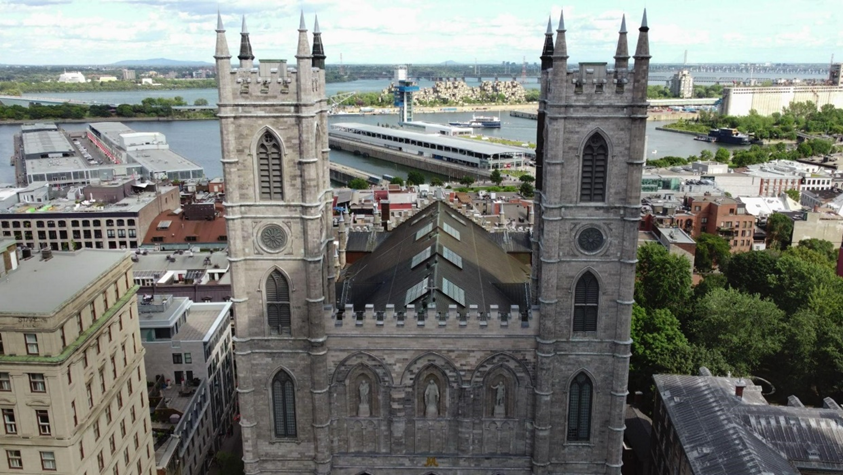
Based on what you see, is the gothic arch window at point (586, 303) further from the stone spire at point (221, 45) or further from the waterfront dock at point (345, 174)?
the waterfront dock at point (345, 174)

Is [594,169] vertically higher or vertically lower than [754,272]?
higher

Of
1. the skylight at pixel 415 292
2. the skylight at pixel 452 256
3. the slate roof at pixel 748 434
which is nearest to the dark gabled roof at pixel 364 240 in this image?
the skylight at pixel 452 256

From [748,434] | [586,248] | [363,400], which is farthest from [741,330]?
[363,400]

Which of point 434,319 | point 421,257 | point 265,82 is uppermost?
point 265,82

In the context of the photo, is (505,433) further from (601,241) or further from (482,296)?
(601,241)

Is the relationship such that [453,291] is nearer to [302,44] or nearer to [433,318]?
[433,318]

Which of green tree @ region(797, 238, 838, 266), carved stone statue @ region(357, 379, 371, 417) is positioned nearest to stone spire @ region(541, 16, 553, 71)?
carved stone statue @ region(357, 379, 371, 417)
